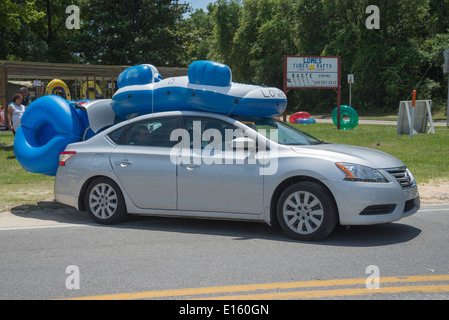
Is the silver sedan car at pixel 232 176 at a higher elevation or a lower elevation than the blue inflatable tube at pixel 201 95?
lower

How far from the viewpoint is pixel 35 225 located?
7.34 metres

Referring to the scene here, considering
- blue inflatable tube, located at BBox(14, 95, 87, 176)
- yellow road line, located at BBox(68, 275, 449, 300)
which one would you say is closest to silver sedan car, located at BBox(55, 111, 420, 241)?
blue inflatable tube, located at BBox(14, 95, 87, 176)

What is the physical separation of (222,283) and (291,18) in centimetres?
5475

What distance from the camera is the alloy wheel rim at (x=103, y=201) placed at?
719 centimetres

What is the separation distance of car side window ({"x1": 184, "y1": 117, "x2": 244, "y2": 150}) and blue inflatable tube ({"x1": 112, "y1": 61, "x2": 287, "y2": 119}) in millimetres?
342

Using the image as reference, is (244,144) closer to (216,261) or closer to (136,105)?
(216,261)

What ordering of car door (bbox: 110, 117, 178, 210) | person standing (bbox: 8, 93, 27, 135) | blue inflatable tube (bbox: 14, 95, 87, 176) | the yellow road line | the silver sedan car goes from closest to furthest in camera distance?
the yellow road line
the silver sedan car
car door (bbox: 110, 117, 178, 210)
blue inflatable tube (bbox: 14, 95, 87, 176)
person standing (bbox: 8, 93, 27, 135)

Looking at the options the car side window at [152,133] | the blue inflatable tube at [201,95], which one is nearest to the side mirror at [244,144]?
the blue inflatable tube at [201,95]

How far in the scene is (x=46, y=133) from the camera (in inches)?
347

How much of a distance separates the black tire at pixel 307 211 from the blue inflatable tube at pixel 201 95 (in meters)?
1.49

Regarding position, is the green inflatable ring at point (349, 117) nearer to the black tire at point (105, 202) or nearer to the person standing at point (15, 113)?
the person standing at point (15, 113)

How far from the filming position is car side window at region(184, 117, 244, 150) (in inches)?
264

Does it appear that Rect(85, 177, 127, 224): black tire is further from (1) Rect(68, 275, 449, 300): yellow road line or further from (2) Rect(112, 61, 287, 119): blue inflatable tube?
(1) Rect(68, 275, 449, 300): yellow road line

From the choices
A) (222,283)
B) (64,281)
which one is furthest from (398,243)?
(64,281)
